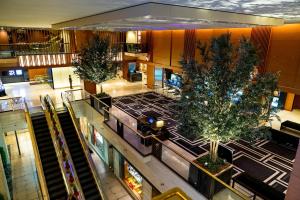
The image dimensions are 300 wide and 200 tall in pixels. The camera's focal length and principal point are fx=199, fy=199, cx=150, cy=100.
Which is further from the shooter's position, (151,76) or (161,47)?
(151,76)

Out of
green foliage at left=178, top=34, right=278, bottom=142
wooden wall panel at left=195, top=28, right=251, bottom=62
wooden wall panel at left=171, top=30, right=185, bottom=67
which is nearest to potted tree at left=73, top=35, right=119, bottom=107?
wooden wall panel at left=195, top=28, right=251, bottom=62

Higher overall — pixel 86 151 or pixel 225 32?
pixel 225 32

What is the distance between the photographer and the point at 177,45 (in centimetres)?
1509

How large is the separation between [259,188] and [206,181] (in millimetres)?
1701

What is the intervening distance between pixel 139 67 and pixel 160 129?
50.3 ft

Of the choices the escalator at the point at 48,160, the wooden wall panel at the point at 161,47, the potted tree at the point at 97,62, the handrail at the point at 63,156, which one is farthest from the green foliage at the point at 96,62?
the wooden wall panel at the point at 161,47

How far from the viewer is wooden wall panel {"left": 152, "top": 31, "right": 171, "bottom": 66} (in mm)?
15977

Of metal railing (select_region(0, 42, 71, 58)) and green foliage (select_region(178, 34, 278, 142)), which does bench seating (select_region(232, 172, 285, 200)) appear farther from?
metal railing (select_region(0, 42, 71, 58))

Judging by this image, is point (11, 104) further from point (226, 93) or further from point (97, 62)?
point (226, 93)

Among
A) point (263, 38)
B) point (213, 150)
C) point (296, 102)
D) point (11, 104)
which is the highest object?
point (263, 38)

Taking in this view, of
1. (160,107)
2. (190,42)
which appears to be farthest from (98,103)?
(190,42)

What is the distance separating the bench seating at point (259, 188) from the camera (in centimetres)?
542

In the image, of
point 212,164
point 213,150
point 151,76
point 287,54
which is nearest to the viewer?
point 212,164

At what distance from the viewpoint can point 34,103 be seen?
Answer: 535 inches
